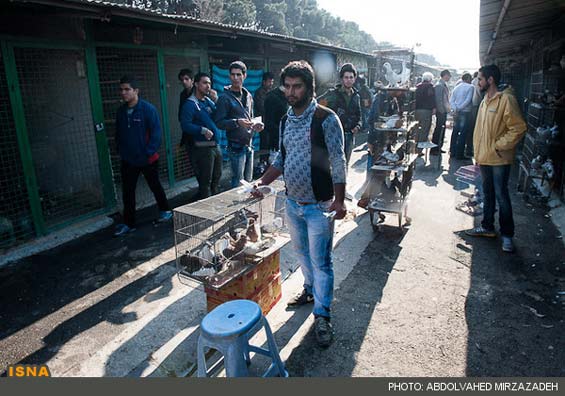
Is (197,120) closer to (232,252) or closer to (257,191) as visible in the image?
(257,191)

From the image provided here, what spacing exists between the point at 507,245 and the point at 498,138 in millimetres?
1385

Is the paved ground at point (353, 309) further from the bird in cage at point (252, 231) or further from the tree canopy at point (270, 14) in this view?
the tree canopy at point (270, 14)

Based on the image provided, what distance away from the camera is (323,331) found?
3273mm

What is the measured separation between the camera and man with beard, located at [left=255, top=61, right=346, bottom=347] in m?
3.04

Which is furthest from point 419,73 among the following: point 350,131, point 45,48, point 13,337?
point 13,337

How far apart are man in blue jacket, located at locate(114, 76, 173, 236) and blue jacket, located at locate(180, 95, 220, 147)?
407mm

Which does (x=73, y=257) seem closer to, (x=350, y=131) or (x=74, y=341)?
(x=74, y=341)

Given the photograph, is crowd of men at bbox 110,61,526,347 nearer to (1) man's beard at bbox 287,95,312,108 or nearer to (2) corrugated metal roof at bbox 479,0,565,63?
(1) man's beard at bbox 287,95,312,108

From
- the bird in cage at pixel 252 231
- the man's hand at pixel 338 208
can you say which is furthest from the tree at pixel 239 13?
the man's hand at pixel 338 208

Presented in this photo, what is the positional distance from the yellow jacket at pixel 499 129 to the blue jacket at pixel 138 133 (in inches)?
176

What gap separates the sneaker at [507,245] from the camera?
16.1 feet

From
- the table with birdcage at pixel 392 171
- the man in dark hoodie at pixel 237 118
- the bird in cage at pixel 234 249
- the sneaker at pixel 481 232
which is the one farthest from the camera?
the man in dark hoodie at pixel 237 118

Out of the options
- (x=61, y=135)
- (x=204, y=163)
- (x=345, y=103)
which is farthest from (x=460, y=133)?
(x=61, y=135)

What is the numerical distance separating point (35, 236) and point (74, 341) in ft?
8.57
